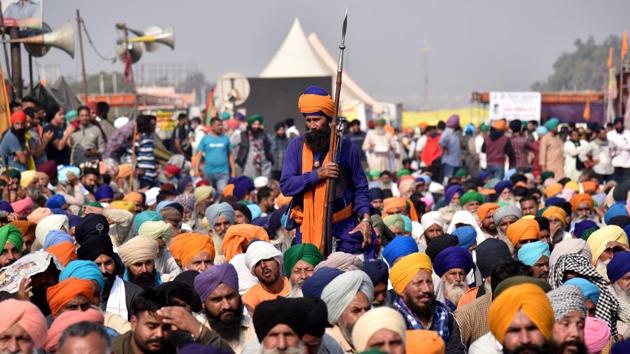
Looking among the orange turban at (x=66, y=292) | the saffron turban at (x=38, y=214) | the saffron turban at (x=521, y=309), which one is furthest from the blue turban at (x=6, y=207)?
the saffron turban at (x=521, y=309)

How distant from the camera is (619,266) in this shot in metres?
8.98

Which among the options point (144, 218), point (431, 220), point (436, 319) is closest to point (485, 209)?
point (431, 220)

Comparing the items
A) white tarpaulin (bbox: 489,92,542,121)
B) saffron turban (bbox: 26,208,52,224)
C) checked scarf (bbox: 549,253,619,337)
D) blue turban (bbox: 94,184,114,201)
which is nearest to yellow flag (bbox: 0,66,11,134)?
blue turban (bbox: 94,184,114,201)

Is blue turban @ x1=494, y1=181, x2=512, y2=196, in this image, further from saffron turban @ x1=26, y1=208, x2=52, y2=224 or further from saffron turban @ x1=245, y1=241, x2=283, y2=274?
saffron turban @ x1=245, y1=241, x2=283, y2=274

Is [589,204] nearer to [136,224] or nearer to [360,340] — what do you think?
[136,224]

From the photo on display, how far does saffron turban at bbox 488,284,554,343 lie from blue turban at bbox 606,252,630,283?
254 centimetres

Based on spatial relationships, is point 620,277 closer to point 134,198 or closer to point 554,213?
point 554,213

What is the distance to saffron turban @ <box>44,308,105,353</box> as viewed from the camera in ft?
21.8

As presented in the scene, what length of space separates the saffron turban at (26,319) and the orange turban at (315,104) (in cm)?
284

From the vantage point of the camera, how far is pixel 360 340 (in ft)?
19.9

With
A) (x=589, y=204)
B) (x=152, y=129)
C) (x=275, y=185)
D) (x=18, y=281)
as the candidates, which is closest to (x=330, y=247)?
(x=18, y=281)

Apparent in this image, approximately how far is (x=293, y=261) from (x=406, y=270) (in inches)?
42.7

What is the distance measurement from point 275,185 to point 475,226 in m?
4.10

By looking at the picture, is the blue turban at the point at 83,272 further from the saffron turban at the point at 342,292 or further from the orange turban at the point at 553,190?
the orange turban at the point at 553,190
